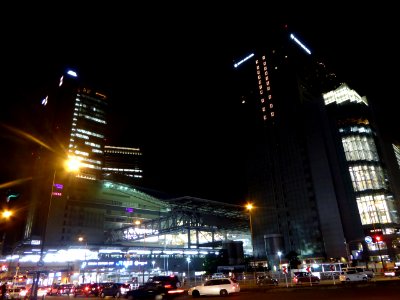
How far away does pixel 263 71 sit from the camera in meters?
137

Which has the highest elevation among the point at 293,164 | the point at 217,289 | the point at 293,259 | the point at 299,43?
the point at 299,43

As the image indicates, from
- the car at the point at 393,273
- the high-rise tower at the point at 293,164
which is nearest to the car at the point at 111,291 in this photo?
the car at the point at 393,273

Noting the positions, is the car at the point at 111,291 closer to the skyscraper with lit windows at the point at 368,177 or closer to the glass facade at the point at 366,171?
the skyscraper with lit windows at the point at 368,177

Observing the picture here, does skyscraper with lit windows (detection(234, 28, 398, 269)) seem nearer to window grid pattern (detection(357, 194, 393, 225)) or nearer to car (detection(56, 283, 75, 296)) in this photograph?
window grid pattern (detection(357, 194, 393, 225))

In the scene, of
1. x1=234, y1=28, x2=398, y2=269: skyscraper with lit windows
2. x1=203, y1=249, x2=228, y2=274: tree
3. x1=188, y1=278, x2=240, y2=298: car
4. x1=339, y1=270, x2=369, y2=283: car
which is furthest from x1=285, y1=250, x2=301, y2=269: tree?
x1=188, y1=278, x2=240, y2=298: car

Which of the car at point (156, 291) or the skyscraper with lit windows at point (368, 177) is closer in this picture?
the car at point (156, 291)

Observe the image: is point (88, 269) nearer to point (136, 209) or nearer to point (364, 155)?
point (136, 209)

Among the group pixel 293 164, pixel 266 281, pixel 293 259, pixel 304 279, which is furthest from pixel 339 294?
pixel 293 164

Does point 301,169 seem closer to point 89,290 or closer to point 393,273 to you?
point 393,273

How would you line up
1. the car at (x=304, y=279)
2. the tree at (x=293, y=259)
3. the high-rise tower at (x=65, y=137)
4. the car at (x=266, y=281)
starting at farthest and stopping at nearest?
the high-rise tower at (x=65, y=137) < the tree at (x=293, y=259) < the car at (x=266, y=281) < the car at (x=304, y=279)

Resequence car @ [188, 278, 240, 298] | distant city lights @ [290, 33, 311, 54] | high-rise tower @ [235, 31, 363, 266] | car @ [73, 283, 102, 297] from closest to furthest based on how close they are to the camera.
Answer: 1. car @ [188, 278, 240, 298]
2. car @ [73, 283, 102, 297]
3. high-rise tower @ [235, 31, 363, 266]
4. distant city lights @ [290, 33, 311, 54]

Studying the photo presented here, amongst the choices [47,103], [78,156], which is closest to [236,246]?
[78,156]

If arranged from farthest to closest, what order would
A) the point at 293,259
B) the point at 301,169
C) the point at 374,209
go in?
the point at 301,169
the point at 374,209
the point at 293,259

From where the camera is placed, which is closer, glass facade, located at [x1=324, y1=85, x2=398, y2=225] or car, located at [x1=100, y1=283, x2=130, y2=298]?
car, located at [x1=100, y1=283, x2=130, y2=298]
